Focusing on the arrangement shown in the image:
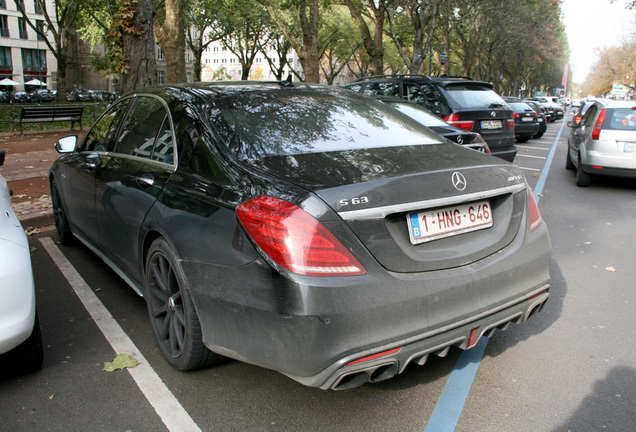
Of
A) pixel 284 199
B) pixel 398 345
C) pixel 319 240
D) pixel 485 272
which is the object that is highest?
pixel 284 199

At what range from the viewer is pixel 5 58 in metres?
61.8

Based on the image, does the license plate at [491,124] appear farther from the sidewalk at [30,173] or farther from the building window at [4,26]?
the building window at [4,26]

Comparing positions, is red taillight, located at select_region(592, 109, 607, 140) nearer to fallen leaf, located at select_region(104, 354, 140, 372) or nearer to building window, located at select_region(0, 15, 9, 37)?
fallen leaf, located at select_region(104, 354, 140, 372)

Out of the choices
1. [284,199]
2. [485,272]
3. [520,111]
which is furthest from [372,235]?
[520,111]

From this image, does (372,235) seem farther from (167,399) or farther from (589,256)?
(589,256)

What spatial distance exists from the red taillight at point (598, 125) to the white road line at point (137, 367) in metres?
8.45

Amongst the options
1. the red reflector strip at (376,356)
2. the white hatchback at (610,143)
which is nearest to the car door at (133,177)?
the red reflector strip at (376,356)

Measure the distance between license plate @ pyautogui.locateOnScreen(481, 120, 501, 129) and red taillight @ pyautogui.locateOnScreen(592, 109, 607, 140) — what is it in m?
1.57

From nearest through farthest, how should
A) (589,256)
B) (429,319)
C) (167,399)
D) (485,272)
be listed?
1. (429,319)
2. (485,272)
3. (167,399)
4. (589,256)

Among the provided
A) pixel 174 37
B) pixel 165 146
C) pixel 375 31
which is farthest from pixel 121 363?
pixel 375 31

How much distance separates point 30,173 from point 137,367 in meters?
8.36

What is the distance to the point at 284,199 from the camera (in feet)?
7.84

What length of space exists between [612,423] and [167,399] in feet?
7.23

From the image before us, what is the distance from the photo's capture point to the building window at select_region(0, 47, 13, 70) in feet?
201
